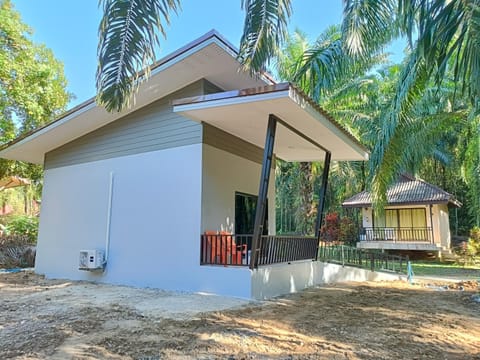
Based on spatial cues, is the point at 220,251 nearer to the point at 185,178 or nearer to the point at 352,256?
the point at 185,178

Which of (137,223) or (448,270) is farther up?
(137,223)

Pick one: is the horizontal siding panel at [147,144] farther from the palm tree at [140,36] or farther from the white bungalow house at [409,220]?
the white bungalow house at [409,220]

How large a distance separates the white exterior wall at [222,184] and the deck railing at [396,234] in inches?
523

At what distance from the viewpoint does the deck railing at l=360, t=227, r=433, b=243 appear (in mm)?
19953

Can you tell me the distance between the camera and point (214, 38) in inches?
276

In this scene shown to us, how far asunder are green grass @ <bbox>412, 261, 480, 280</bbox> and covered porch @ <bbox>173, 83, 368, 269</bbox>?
7.15m

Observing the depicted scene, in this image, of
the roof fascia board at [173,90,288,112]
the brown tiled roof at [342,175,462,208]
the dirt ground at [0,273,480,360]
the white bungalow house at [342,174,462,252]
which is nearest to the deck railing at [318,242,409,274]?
the dirt ground at [0,273,480,360]

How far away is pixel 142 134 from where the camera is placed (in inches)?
354

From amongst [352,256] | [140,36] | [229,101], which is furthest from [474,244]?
[140,36]

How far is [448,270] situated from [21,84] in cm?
1749

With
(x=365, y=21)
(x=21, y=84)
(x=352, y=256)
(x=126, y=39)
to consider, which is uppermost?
(x=21, y=84)

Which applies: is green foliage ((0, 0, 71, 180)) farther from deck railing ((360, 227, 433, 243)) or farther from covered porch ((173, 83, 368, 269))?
deck railing ((360, 227, 433, 243))

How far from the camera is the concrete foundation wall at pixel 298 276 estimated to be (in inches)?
275

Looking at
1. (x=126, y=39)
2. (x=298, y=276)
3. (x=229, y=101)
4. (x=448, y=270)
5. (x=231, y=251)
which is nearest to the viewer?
(x=126, y=39)
